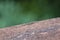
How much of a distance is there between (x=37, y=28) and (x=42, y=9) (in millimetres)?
1359

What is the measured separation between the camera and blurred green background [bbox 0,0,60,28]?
2.32 metres

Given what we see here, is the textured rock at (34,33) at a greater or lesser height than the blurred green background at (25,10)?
greater

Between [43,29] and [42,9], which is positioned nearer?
[43,29]

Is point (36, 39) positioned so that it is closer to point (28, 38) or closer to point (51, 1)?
point (28, 38)

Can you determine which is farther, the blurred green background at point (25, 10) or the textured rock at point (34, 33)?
the blurred green background at point (25, 10)

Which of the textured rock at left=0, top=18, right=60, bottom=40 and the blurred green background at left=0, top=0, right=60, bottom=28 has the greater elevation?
the textured rock at left=0, top=18, right=60, bottom=40

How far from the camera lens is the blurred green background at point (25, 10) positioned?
2318mm

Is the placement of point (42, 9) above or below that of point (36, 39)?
below

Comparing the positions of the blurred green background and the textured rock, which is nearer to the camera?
the textured rock

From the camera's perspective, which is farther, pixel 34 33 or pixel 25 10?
Answer: pixel 25 10

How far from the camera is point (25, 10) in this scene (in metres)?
2.39

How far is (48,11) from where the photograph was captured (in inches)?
101

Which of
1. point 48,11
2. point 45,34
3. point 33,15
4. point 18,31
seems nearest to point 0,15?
point 33,15

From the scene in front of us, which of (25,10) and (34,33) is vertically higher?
(34,33)
